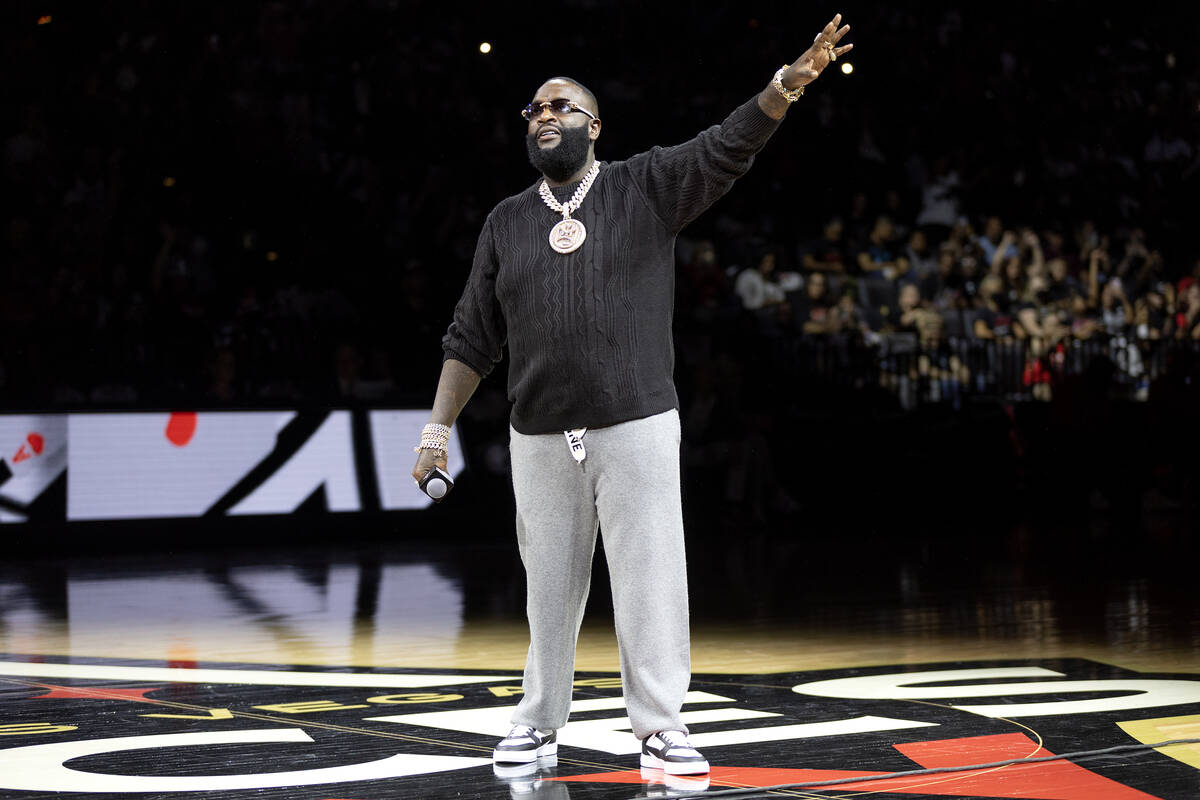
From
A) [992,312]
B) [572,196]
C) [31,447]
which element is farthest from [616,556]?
[992,312]

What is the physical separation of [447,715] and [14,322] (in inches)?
295

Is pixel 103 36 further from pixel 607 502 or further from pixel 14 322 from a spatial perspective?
pixel 607 502

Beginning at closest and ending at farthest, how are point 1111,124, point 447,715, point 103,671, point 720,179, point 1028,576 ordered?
1. point 720,179
2. point 447,715
3. point 103,671
4. point 1028,576
5. point 1111,124

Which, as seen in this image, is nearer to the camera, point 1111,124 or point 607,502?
point 607,502

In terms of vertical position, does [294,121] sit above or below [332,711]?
above

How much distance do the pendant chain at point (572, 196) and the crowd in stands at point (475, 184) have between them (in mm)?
7402

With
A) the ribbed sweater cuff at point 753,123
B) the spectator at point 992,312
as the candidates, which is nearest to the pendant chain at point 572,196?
the ribbed sweater cuff at point 753,123

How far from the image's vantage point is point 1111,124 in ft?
58.3

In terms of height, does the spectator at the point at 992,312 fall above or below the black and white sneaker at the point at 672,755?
above

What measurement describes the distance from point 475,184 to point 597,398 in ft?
35.5

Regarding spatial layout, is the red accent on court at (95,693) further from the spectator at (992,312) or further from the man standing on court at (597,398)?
the spectator at (992,312)

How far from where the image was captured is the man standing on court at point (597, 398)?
3.78 m

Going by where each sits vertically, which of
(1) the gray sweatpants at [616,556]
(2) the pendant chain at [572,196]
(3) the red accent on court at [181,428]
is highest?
(2) the pendant chain at [572,196]

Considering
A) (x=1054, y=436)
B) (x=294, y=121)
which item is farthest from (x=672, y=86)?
(x=1054, y=436)
